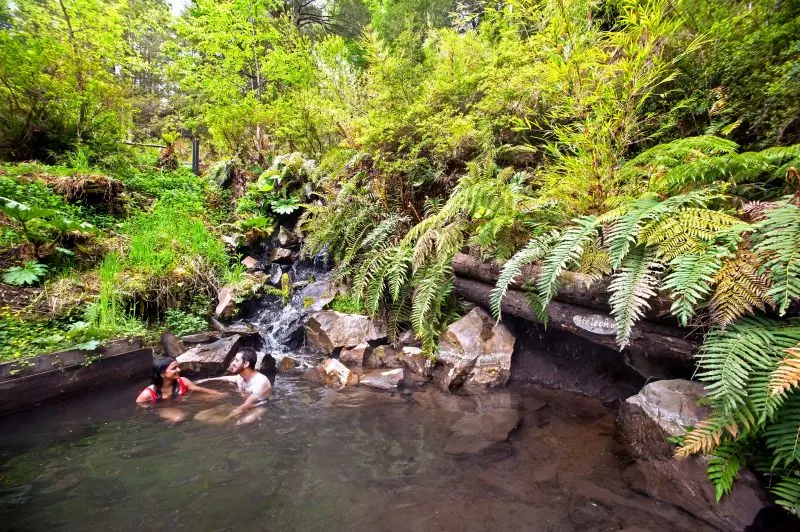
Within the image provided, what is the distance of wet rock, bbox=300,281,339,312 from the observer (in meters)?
5.78

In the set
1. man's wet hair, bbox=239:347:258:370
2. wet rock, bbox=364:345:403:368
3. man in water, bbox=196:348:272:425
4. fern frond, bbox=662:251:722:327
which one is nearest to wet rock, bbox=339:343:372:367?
wet rock, bbox=364:345:403:368

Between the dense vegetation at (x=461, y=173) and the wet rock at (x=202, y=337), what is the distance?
0.85 ft

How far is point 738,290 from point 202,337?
19.1 ft

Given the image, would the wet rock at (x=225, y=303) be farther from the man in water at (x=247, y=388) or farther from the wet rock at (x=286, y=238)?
the wet rock at (x=286, y=238)

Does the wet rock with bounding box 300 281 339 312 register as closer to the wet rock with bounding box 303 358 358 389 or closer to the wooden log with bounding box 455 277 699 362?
the wet rock with bounding box 303 358 358 389

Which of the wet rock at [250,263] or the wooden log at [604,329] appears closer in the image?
the wooden log at [604,329]

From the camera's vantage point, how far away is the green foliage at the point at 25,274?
4.47 meters

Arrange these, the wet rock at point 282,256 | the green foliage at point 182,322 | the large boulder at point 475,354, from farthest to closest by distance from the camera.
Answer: the wet rock at point 282,256 < the green foliage at point 182,322 < the large boulder at point 475,354

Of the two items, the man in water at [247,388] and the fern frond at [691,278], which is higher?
the fern frond at [691,278]

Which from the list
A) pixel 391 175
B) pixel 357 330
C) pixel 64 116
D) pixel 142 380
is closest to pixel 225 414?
pixel 142 380

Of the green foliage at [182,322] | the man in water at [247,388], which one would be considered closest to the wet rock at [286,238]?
the green foliage at [182,322]

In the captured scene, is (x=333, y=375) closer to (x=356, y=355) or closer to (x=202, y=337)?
(x=356, y=355)

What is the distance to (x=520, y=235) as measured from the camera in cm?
342


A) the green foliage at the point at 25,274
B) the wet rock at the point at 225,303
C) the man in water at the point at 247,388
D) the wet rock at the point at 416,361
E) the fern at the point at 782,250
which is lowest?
the man in water at the point at 247,388
